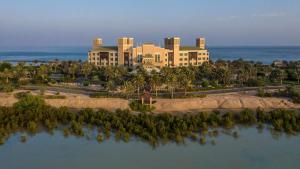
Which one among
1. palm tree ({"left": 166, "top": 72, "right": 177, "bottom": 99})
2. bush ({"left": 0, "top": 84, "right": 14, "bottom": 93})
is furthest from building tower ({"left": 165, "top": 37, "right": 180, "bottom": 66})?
bush ({"left": 0, "top": 84, "right": 14, "bottom": 93})

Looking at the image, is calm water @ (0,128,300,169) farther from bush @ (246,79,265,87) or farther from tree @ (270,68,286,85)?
tree @ (270,68,286,85)

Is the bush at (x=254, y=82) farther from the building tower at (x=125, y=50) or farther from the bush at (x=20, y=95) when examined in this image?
the bush at (x=20, y=95)

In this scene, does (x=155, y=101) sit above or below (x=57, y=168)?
above

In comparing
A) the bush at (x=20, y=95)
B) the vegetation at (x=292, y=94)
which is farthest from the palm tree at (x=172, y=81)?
the bush at (x=20, y=95)

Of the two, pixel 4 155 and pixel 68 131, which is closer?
pixel 4 155

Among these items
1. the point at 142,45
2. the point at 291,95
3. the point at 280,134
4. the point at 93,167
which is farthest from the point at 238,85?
the point at 93,167

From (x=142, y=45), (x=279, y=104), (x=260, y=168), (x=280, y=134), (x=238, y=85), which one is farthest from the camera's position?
(x=142, y=45)

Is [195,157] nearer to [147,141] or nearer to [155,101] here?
[147,141]
